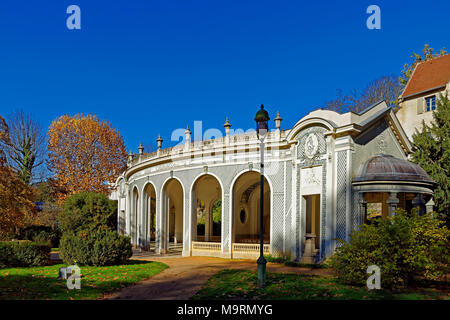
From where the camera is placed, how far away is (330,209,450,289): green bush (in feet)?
36.8

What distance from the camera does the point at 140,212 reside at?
28984 millimetres

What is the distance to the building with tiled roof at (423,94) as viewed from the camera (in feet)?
88.9

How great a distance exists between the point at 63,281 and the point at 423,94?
26.9m

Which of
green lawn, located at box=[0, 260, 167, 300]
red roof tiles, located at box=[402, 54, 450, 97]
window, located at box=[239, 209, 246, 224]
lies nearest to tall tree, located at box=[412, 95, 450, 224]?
red roof tiles, located at box=[402, 54, 450, 97]

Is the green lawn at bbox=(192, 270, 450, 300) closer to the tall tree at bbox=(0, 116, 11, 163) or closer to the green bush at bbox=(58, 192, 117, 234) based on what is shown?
the green bush at bbox=(58, 192, 117, 234)

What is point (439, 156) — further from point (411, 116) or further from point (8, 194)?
point (8, 194)

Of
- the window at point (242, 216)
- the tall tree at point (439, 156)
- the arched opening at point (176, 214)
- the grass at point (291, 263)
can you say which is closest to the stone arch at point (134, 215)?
the arched opening at point (176, 214)

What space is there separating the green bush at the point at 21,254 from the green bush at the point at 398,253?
14047 mm

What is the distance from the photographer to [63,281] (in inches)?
529

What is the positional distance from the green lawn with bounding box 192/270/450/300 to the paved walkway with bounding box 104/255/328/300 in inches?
25.7

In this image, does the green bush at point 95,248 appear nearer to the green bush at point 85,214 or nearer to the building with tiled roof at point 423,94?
the green bush at point 85,214

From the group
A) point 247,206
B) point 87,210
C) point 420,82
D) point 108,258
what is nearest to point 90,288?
point 108,258
